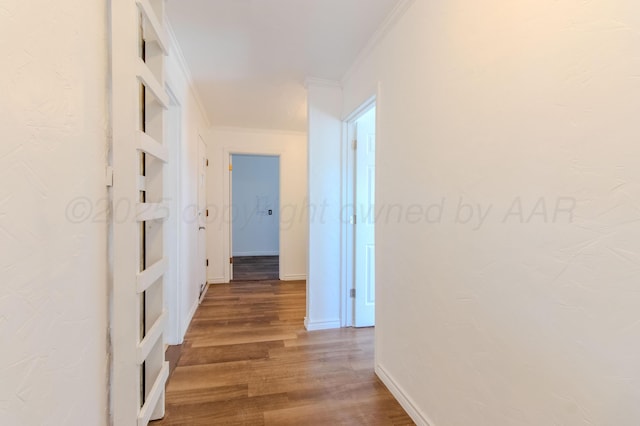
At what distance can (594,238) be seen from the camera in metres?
0.75

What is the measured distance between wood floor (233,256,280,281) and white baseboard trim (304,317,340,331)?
77.9 inches

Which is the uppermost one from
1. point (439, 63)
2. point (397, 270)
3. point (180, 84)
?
point (180, 84)

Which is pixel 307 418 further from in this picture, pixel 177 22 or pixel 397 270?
pixel 177 22

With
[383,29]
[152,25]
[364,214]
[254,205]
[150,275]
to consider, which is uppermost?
[383,29]

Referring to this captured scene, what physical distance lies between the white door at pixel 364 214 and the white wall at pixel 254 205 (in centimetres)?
386

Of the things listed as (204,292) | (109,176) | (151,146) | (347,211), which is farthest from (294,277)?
(109,176)

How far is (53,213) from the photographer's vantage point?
2.42 feet

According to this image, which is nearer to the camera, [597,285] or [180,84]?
[597,285]

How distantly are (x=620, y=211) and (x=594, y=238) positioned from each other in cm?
9

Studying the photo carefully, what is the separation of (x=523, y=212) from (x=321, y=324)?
215 cm

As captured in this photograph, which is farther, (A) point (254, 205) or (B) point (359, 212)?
(A) point (254, 205)

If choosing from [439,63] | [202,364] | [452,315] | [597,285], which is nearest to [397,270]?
[452,315]

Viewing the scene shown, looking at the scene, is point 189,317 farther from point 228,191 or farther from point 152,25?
point 152,25

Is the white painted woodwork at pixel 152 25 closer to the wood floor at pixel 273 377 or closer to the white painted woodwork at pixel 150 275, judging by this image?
the white painted woodwork at pixel 150 275
